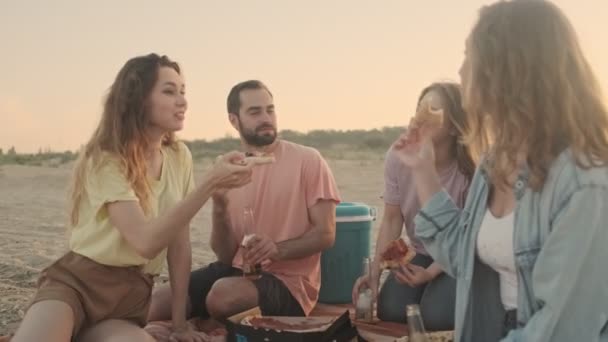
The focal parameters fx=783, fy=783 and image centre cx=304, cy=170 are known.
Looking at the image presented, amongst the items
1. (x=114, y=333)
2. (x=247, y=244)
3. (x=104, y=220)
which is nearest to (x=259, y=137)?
(x=247, y=244)

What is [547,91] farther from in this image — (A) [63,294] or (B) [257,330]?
(A) [63,294]

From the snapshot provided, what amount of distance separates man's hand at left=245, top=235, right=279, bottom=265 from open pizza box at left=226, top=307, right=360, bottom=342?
0.59 metres

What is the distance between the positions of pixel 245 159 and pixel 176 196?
2.02 feet

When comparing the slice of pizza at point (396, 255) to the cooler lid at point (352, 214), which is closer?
the slice of pizza at point (396, 255)

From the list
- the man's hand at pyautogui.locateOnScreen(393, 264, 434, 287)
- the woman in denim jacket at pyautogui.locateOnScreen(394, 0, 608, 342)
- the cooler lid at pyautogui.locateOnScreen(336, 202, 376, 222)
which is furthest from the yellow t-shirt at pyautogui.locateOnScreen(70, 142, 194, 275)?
the cooler lid at pyautogui.locateOnScreen(336, 202, 376, 222)

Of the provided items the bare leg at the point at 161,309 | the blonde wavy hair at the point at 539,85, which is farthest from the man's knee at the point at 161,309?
the blonde wavy hair at the point at 539,85

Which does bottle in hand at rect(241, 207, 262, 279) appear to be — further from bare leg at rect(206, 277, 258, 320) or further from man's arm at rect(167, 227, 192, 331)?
man's arm at rect(167, 227, 192, 331)

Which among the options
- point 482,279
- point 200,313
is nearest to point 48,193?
point 200,313

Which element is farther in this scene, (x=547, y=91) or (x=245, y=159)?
(x=245, y=159)

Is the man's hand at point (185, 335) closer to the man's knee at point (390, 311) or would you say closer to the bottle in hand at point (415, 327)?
the man's knee at point (390, 311)

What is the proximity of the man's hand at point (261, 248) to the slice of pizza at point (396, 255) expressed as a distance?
753mm

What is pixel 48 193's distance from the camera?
2038cm

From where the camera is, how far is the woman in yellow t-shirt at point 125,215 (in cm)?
426

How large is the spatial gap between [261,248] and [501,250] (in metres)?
2.32
